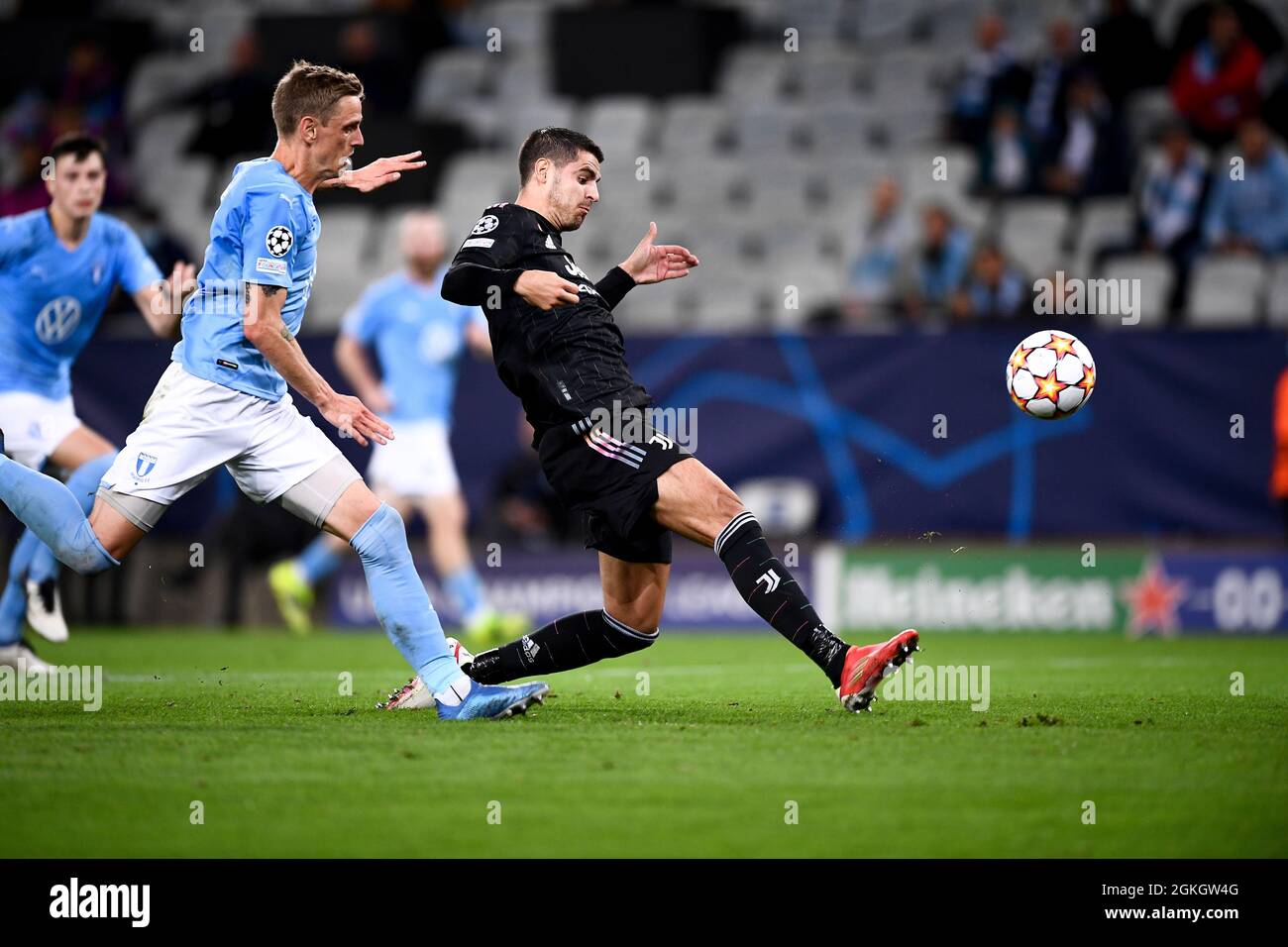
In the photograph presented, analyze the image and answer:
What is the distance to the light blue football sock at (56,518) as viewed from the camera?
682 centimetres

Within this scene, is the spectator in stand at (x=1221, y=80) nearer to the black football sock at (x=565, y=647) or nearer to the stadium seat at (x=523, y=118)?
the stadium seat at (x=523, y=118)


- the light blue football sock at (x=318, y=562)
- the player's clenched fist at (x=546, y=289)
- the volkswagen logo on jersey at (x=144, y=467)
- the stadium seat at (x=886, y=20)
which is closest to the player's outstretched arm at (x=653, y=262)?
the player's clenched fist at (x=546, y=289)

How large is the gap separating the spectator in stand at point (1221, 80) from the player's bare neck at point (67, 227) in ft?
34.3

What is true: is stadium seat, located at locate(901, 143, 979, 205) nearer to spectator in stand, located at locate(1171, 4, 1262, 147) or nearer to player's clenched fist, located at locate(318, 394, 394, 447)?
spectator in stand, located at locate(1171, 4, 1262, 147)

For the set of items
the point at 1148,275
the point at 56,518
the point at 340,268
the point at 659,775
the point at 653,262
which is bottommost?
the point at 659,775

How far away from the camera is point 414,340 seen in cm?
1240

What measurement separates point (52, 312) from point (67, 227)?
45 centimetres

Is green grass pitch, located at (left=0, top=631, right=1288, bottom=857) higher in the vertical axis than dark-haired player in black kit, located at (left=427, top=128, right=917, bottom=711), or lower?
lower

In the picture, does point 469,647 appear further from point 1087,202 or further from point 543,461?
point 1087,202

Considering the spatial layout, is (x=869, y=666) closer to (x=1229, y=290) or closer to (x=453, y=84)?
(x=1229, y=290)

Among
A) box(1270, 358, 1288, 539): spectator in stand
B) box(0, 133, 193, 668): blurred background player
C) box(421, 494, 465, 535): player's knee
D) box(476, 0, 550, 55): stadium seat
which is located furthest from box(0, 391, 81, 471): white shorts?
box(476, 0, 550, 55): stadium seat

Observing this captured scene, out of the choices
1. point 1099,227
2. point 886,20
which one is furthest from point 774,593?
point 886,20

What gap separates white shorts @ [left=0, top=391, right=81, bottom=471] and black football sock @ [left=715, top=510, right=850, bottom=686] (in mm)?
4036

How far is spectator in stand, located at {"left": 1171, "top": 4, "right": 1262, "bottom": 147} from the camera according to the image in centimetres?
1524
